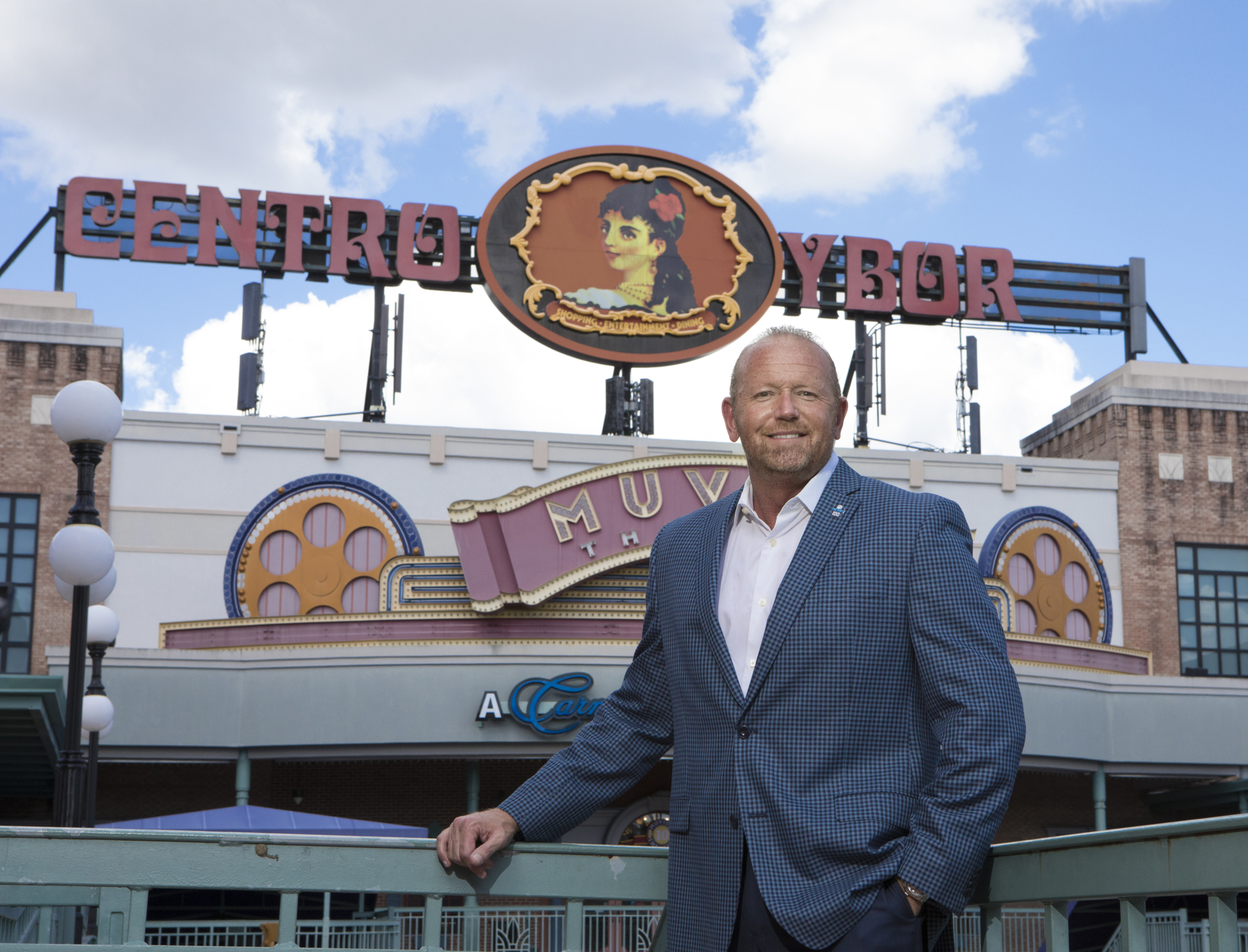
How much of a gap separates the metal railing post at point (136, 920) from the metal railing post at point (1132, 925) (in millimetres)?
2255

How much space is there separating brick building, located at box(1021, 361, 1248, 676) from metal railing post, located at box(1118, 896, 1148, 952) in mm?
26832

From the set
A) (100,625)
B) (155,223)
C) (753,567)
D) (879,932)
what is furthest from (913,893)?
(155,223)

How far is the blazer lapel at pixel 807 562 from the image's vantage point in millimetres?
3359

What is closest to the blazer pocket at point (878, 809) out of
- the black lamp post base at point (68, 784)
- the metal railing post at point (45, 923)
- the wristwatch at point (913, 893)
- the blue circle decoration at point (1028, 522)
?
the wristwatch at point (913, 893)

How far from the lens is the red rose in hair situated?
2777 centimetres

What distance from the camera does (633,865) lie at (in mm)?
3600

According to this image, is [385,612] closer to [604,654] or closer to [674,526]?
[604,654]

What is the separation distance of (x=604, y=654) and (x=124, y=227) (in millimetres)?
14390

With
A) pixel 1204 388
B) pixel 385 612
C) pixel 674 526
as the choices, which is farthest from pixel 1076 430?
pixel 674 526

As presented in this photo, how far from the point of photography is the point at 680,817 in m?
3.49

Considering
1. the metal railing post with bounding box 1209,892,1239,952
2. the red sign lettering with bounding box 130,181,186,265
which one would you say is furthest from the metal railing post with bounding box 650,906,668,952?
the red sign lettering with bounding box 130,181,186,265

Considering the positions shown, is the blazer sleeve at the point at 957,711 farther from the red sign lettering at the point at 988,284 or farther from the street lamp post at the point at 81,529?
the red sign lettering at the point at 988,284

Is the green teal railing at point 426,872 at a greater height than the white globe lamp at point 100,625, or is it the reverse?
the white globe lamp at point 100,625

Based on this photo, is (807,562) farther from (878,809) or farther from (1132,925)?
(1132,925)
